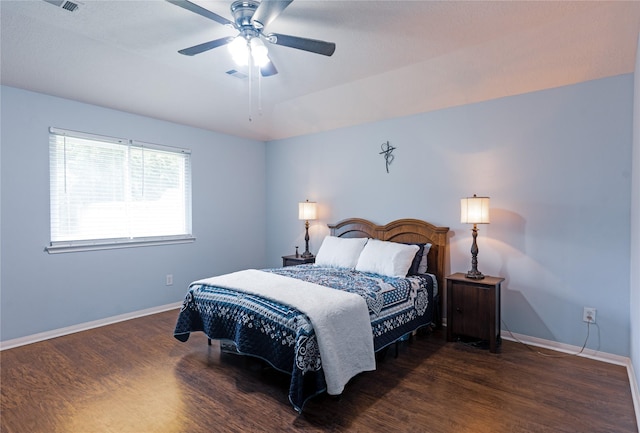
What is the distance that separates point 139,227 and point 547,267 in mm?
4470

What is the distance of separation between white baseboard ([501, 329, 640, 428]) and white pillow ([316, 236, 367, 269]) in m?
1.66

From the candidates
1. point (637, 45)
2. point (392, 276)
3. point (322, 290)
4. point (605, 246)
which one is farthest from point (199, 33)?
point (605, 246)

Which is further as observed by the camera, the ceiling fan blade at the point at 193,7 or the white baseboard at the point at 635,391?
the white baseboard at the point at 635,391

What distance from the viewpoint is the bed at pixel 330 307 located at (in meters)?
2.18

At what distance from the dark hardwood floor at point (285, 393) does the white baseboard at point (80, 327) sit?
12 centimetres

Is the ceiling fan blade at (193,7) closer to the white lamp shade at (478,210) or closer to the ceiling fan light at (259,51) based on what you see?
the ceiling fan light at (259,51)

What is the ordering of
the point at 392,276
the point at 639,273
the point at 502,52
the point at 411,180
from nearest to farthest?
the point at 639,273 < the point at 502,52 < the point at 392,276 < the point at 411,180

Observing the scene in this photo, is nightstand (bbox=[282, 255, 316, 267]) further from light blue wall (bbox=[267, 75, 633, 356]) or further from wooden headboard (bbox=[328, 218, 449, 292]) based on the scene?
light blue wall (bbox=[267, 75, 633, 356])

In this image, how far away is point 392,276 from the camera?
3.39 m

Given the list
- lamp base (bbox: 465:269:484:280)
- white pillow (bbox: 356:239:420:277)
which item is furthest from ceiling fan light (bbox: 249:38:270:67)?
lamp base (bbox: 465:269:484:280)

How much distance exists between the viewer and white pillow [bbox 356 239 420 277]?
3.43 metres

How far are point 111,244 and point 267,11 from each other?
3245 mm

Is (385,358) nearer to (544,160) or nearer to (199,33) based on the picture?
(544,160)

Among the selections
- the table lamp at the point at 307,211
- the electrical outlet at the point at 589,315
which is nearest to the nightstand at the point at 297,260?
the table lamp at the point at 307,211
